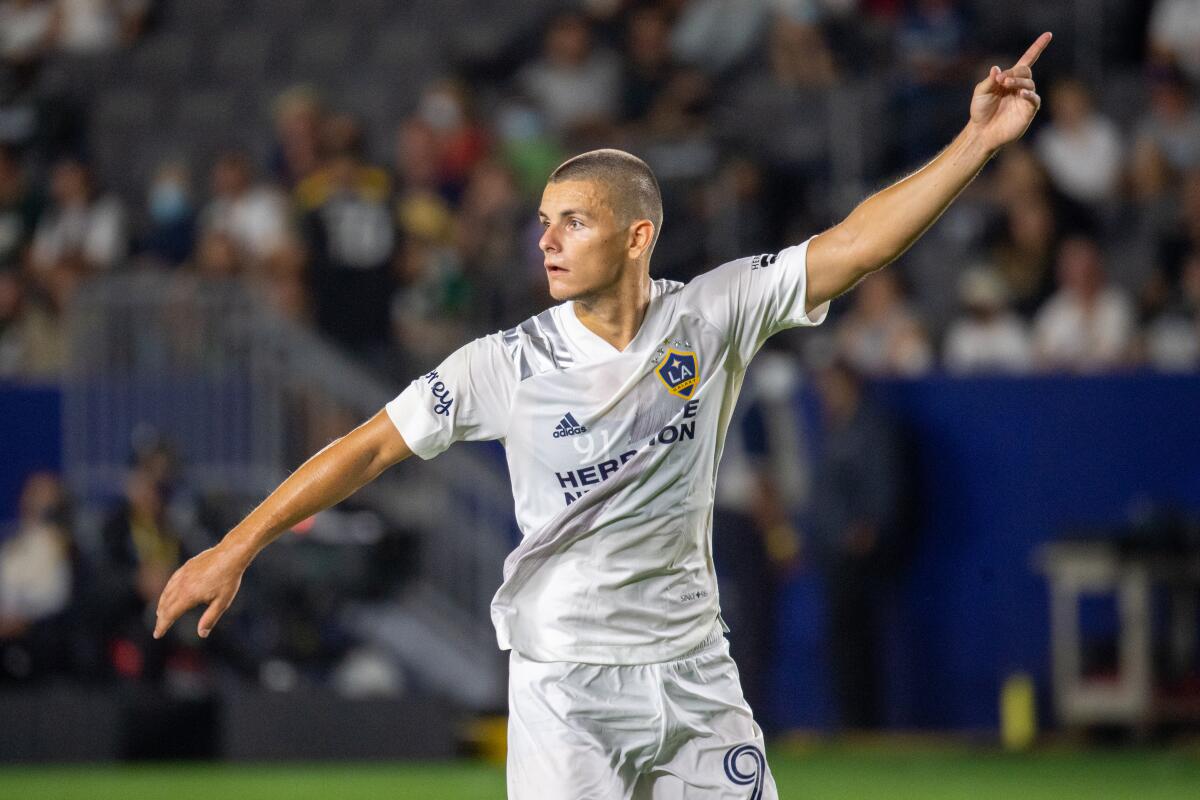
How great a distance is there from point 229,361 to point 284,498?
8.69m

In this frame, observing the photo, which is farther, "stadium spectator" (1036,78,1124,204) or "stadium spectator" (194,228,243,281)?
"stadium spectator" (194,228,243,281)

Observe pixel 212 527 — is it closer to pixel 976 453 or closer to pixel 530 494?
pixel 976 453

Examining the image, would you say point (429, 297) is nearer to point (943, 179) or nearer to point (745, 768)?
point (745, 768)

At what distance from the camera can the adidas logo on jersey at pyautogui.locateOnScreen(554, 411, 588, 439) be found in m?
5.07

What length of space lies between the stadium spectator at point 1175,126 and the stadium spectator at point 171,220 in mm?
7471

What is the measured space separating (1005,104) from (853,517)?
8.42 m

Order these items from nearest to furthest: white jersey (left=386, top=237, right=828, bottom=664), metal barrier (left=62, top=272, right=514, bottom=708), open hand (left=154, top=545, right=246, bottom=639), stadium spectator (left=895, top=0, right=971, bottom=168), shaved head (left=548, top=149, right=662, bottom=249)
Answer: open hand (left=154, top=545, right=246, bottom=639) < white jersey (left=386, top=237, right=828, bottom=664) < shaved head (left=548, top=149, right=662, bottom=249) < metal barrier (left=62, top=272, right=514, bottom=708) < stadium spectator (left=895, top=0, right=971, bottom=168)

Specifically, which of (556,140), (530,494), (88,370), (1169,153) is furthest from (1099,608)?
(530,494)

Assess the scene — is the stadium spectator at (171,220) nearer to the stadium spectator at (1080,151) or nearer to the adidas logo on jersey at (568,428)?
the stadium spectator at (1080,151)

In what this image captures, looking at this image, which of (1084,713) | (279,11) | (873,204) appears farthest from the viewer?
(279,11)

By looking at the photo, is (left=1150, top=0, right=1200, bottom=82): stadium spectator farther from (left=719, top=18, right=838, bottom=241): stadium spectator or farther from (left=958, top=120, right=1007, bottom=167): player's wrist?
(left=958, top=120, right=1007, bottom=167): player's wrist

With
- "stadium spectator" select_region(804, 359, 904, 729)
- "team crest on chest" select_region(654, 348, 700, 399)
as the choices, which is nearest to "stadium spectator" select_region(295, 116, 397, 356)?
"stadium spectator" select_region(804, 359, 904, 729)

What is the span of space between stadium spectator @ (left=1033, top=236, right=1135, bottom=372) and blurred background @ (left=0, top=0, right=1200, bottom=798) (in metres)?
0.02

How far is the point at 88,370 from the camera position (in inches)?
543
